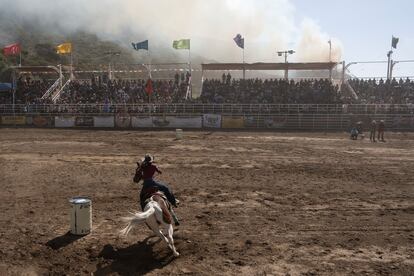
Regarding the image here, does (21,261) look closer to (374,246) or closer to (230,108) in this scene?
(374,246)

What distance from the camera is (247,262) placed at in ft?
25.7

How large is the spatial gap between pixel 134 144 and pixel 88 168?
7789 mm

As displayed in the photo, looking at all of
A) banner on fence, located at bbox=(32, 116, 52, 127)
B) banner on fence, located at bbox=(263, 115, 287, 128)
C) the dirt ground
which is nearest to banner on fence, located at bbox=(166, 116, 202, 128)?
banner on fence, located at bbox=(263, 115, 287, 128)

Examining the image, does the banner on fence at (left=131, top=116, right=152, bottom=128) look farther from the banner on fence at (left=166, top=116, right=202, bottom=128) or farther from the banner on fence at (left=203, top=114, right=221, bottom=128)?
the banner on fence at (left=203, top=114, right=221, bottom=128)

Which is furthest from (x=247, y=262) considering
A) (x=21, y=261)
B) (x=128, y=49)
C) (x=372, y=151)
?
(x=128, y=49)

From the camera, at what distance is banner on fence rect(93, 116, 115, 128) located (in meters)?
Result: 37.3

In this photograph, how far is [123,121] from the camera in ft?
122

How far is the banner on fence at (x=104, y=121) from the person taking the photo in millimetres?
37344

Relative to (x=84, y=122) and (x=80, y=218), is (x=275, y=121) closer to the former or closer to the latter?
(x=84, y=122)

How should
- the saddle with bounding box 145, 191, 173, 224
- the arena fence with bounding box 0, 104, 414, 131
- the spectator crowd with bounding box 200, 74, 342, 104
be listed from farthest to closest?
the spectator crowd with bounding box 200, 74, 342, 104
the arena fence with bounding box 0, 104, 414, 131
the saddle with bounding box 145, 191, 173, 224

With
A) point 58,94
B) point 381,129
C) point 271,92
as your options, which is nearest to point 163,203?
point 381,129

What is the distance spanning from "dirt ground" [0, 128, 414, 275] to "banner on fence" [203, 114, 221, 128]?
1498 centimetres

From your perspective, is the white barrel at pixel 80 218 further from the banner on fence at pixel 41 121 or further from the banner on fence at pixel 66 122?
the banner on fence at pixel 41 121

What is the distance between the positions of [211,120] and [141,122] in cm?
555
